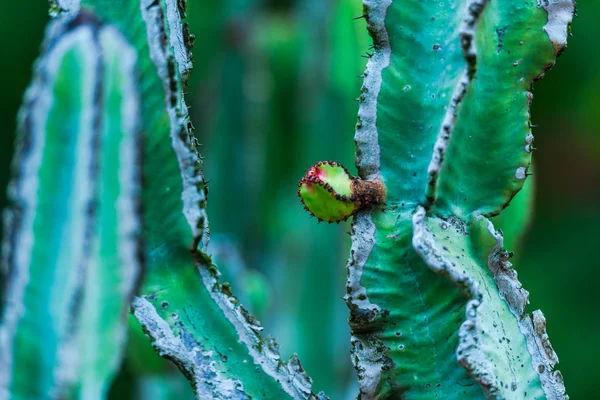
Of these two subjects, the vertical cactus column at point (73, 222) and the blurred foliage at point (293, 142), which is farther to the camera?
the blurred foliage at point (293, 142)

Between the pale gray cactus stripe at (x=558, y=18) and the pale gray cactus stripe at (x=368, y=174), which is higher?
the pale gray cactus stripe at (x=558, y=18)

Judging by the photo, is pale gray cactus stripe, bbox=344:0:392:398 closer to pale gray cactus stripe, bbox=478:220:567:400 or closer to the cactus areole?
the cactus areole

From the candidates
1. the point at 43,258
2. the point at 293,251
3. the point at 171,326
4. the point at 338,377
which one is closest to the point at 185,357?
the point at 171,326

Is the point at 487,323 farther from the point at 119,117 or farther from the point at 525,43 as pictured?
the point at 119,117

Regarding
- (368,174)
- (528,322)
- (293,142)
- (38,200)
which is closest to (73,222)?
(38,200)

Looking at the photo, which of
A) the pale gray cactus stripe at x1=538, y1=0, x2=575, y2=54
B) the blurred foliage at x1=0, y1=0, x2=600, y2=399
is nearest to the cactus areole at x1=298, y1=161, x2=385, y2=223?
the pale gray cactus stripe at x1=538, y1=0, x2=575, y2=54

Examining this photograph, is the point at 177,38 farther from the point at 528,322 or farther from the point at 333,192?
the point at 528,322

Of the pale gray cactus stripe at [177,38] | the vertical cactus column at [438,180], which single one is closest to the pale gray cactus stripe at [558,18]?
the vertical cactus column at [438,180]

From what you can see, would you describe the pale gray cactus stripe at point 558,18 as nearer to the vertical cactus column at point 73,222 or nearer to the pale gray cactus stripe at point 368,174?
the pale gray cactus stripe at point 368,174
